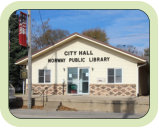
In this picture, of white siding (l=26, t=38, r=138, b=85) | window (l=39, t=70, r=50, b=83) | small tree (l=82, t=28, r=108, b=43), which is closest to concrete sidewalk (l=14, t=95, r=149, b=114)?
white siding (l=26, t=38, r=138, b=85)

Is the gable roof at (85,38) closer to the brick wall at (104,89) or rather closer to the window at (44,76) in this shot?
the window at (44,76)

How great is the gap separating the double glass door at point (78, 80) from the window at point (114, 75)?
1716mm

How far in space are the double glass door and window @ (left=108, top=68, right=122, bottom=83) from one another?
5.63 ft

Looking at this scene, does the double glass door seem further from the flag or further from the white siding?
the flag

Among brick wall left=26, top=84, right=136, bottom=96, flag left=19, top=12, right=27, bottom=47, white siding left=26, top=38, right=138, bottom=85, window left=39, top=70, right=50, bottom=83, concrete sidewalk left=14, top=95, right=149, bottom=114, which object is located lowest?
concrete sidewalk left=14, top=95, right=149, bottom=114

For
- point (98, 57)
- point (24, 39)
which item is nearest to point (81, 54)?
point (98, 57)

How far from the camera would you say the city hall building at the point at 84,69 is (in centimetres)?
1922

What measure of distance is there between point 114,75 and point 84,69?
228 centimetres

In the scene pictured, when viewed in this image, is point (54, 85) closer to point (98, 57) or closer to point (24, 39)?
point (98, 57)

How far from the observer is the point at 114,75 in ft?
64.0

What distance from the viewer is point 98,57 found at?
65.0 ft

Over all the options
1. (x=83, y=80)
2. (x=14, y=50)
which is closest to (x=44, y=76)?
(x=83, y=80)

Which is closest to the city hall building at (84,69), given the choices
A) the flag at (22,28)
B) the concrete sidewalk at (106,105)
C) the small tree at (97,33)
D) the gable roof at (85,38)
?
the gable roof at (85,38)

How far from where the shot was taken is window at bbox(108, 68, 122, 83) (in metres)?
19.4
